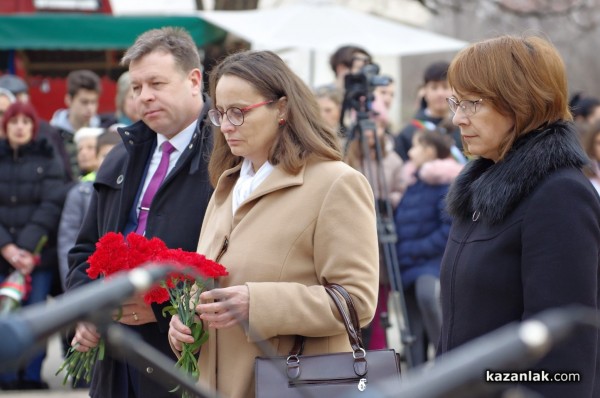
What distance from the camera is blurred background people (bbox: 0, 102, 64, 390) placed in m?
7.76

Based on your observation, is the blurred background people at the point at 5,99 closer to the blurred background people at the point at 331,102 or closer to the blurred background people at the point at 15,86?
the blurred background people at the point at 15,86

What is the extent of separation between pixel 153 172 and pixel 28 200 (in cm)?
382

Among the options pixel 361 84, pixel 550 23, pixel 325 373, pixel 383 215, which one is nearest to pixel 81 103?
pixel 361 84

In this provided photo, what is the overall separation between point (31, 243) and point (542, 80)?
5.43 meters

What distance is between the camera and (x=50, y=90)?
1344cm

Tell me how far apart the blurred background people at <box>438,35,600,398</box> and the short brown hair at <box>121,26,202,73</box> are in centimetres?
145

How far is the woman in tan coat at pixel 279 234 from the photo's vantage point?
11.0ft

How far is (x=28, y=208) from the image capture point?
7.86 meters

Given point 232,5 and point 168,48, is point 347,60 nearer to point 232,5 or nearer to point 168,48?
point 168,48

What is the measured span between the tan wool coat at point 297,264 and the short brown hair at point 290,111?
6cm

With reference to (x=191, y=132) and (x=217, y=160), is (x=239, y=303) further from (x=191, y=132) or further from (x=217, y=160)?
(x=191, y=132)

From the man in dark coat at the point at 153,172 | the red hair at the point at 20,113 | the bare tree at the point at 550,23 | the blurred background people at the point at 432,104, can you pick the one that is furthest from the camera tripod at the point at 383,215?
the bare tree at the point at 550,23

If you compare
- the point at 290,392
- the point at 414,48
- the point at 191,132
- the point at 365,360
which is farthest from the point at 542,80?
the point at 414,48

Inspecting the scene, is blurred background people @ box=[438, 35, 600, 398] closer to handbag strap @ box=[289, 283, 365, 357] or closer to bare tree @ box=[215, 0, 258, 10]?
handbag strap @ box=[289, 283, 365, 357]
